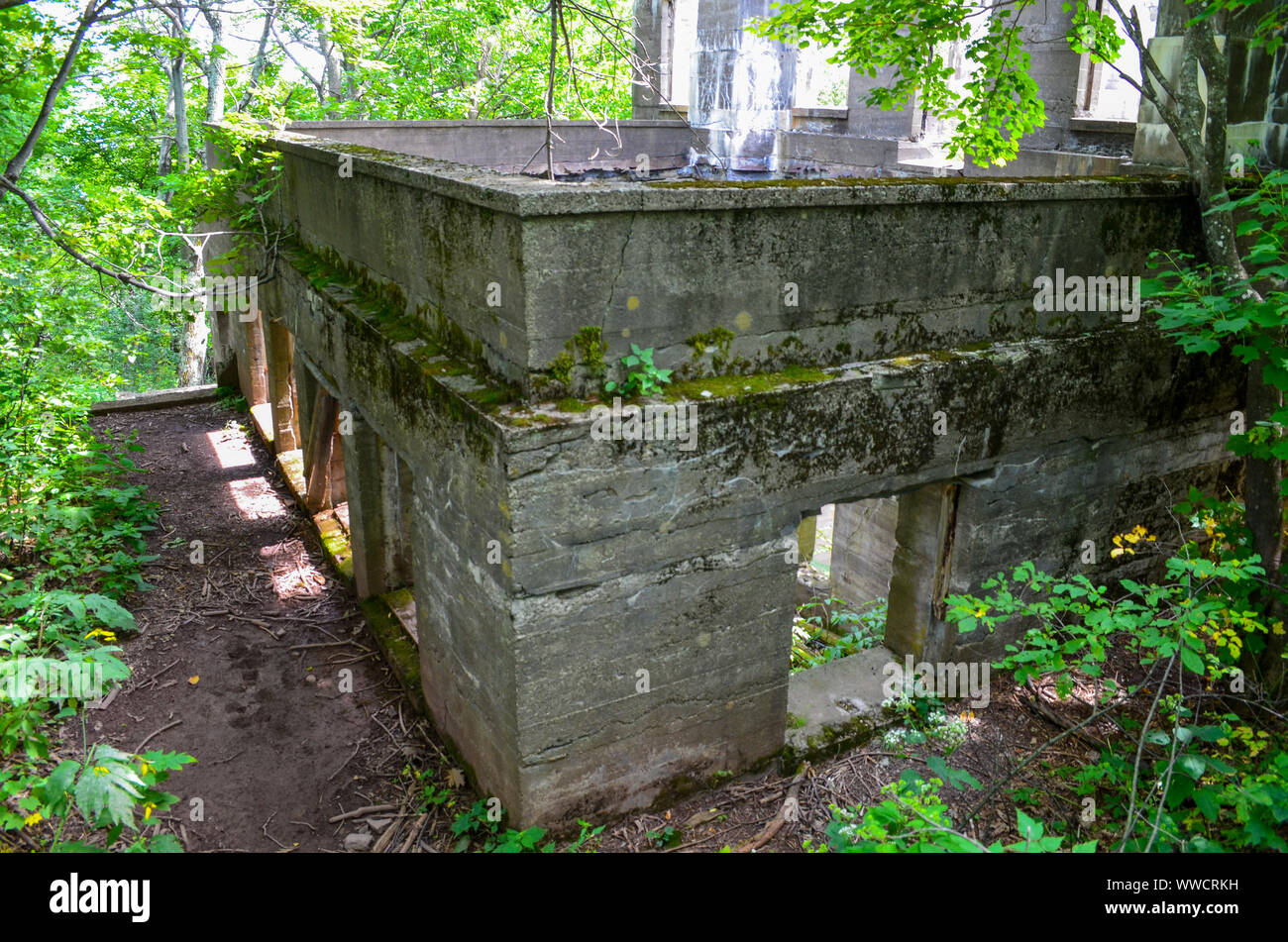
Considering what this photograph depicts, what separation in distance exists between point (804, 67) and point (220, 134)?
30.7ft

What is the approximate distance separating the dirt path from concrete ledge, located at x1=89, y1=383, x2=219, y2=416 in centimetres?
406

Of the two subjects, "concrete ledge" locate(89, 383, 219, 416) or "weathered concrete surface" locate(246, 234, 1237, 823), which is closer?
"weathered concrete surface" locate(246, 234, 1237, 823)

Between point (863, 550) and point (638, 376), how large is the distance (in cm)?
732

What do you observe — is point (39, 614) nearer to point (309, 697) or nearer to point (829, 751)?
point (309, 697)

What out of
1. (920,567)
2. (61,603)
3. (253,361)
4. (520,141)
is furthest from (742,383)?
(253,361)

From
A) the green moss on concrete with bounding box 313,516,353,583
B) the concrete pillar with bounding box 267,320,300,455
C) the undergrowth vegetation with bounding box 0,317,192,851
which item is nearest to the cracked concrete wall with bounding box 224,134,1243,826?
the undergrowth vegetation with bounding box 0,317,192,851

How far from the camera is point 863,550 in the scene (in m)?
10.9

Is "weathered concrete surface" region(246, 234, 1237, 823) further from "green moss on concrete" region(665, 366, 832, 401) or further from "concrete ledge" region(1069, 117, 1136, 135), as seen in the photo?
"concrete ledge" region(1069, 117, 1136, 135)

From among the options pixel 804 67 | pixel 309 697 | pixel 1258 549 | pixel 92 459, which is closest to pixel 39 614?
pixel 309 697

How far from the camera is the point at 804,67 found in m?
14.3

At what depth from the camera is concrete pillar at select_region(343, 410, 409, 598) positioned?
6609 mm

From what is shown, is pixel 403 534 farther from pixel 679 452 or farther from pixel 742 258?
pixel 742 258

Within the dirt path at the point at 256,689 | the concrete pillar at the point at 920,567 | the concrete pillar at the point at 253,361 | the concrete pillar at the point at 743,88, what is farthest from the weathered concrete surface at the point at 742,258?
the concrete pillar at the point at 743,88

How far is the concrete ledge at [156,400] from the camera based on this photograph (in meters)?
12.7
